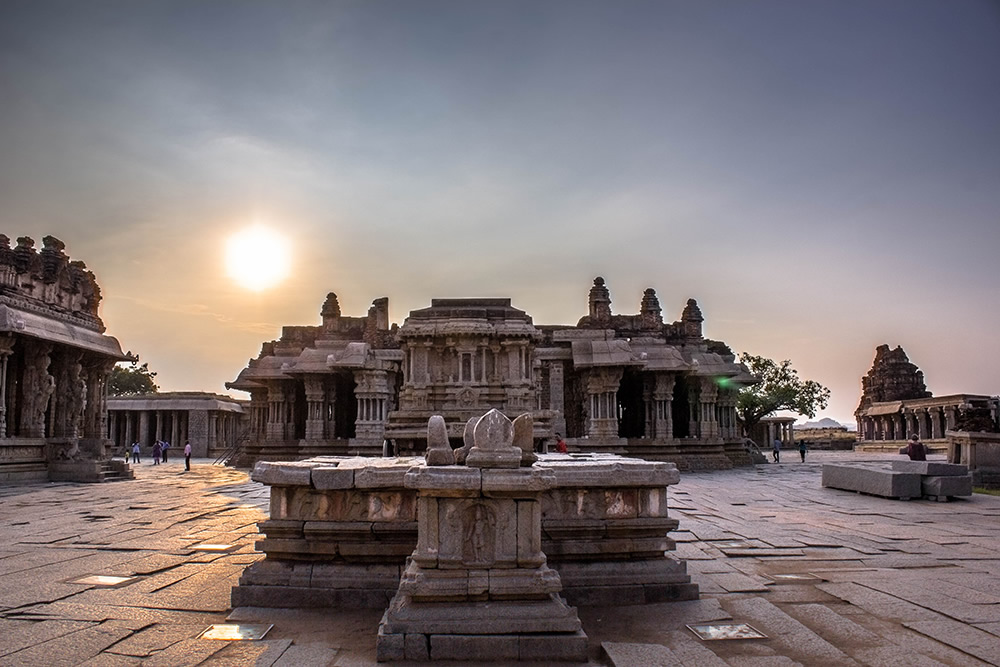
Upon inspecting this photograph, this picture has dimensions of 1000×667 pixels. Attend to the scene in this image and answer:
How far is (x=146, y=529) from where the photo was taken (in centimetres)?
999

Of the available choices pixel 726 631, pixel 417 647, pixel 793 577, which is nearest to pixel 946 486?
pixel 793 577

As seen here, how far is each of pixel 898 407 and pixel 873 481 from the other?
33685mm

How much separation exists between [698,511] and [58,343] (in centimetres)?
1987

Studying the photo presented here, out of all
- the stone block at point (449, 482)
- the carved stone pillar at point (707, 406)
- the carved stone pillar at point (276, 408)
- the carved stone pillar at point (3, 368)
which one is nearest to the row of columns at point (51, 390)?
the carved stone pillar at point (3, 368)

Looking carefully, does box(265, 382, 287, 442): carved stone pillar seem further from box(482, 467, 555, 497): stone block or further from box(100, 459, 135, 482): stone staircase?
box(482, 467, 555, 497): stone block

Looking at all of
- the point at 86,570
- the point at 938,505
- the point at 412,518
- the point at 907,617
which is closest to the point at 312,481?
the point at 412,518

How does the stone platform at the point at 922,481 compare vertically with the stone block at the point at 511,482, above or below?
below

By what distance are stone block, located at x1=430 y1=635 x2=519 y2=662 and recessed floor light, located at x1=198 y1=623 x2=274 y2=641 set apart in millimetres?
1352

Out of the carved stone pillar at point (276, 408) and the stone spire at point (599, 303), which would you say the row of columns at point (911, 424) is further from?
the carved stone pillar at point (276, 408)

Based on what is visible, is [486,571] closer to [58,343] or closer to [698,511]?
[698,511]

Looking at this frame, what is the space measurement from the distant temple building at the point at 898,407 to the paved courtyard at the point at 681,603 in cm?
3187

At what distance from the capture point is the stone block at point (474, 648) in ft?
14.3

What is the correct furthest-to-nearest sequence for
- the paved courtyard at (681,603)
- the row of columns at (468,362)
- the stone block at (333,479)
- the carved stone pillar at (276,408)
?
the carved stone pillar at (276,408) < the row of columns at (468,362) < the stone block at (333,479) < the paved courtyard at (681,603)

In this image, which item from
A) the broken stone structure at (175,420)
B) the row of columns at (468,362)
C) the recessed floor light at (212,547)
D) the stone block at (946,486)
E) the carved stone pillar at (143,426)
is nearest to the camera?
the recessed floor light at (212,547)
